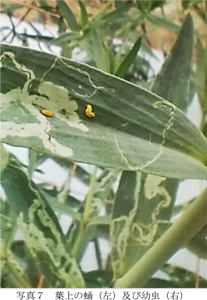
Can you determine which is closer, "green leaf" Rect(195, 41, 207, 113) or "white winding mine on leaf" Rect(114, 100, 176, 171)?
"white winding mine on leaf" Rect(114, 100, 176, 171)

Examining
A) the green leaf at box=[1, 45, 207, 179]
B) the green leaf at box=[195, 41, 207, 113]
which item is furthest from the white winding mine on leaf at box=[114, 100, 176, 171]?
the green leaf at box=[195, 41, 207, 113]

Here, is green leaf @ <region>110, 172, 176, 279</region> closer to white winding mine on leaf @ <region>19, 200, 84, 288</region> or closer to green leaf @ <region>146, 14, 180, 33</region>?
white winding mine on leaf @ <region>19, 200, 84, 288</region>

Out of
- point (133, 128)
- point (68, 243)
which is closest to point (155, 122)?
point (133, 128)

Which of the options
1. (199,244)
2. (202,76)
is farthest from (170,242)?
(202,76)

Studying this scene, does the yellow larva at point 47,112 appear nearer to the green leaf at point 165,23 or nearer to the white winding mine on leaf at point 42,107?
the white winding mine on leaf at point 42,107

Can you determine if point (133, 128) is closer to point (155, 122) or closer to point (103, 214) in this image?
point (155, 122)

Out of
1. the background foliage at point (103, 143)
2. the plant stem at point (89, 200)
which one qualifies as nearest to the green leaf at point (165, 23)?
the background foliage at point (103, 143)

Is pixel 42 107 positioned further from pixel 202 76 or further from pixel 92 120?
pixel 202 76
